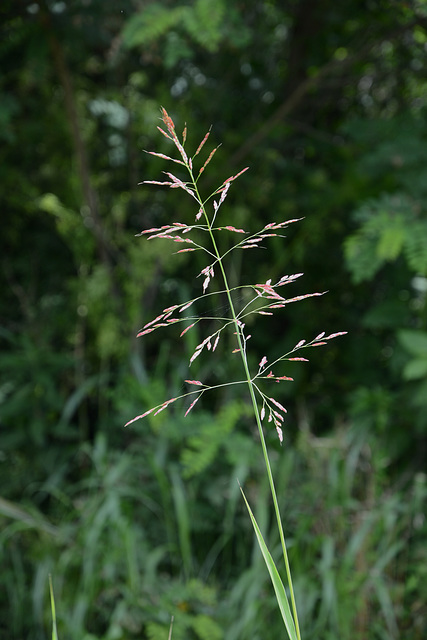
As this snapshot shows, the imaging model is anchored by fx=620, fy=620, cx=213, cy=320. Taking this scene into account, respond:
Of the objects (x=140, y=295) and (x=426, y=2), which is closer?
(x=426, y=2)

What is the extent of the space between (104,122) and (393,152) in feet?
4.23

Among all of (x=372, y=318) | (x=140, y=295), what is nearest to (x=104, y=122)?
(x=140, y=295)

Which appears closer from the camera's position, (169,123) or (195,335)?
(169,123)

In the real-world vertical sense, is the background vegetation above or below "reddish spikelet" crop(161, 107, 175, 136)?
below

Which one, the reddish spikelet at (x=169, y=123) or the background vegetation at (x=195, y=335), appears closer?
the reddish spikelet at (x=169, y=123)

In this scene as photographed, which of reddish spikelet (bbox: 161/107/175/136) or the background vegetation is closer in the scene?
reddish spikelet (bbox: 161/107/175/136)

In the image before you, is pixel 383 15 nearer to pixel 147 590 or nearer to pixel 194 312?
pixel 194 312

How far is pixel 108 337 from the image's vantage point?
7.38ft

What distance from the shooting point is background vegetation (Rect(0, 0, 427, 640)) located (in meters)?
1.78

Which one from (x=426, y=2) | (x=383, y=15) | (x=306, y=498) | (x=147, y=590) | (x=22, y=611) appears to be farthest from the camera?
(x=383, y=15)

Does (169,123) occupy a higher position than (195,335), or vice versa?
(169,123)

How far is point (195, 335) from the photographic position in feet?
7.50

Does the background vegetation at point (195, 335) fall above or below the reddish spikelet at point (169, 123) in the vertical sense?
below

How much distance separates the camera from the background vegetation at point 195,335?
1781 mm
